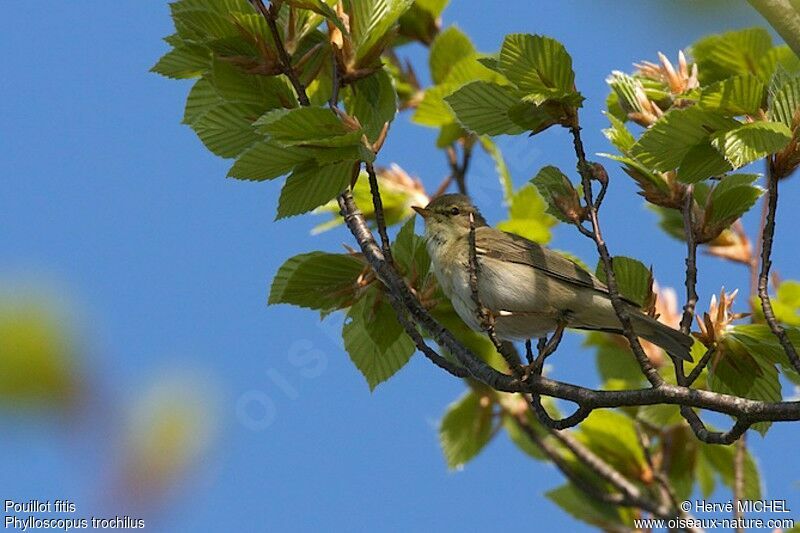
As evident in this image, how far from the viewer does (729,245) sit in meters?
4.82

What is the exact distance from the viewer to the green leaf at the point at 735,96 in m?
2.68

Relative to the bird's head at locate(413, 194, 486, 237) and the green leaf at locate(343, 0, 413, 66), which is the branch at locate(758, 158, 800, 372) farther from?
the bird's head at locate(413, 194, 486, 237)

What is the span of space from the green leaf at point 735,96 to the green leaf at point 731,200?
0.49m

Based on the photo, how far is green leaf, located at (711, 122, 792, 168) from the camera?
255 cm

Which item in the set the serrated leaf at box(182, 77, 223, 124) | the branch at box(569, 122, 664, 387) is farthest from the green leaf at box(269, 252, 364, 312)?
the branch at box(569, 122, 664, 387)

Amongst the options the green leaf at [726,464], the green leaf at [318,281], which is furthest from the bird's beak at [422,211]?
the green leaf at [726,464]

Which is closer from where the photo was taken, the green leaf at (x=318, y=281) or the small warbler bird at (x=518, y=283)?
the green leaf at (x=318, y=281)

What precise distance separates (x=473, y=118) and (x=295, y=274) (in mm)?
794

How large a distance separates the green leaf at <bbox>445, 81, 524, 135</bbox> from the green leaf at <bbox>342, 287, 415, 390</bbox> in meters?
0.71

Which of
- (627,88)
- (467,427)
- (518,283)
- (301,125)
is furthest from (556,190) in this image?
(467,427)

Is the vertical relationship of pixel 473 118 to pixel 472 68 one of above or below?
below

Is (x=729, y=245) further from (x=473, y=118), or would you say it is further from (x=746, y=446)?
(x=473, y=118)

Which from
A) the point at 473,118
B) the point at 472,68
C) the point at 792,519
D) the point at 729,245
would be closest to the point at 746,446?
the point at 792,519

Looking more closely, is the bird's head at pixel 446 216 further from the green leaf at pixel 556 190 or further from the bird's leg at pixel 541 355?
the green leaf at pixel 556 190
